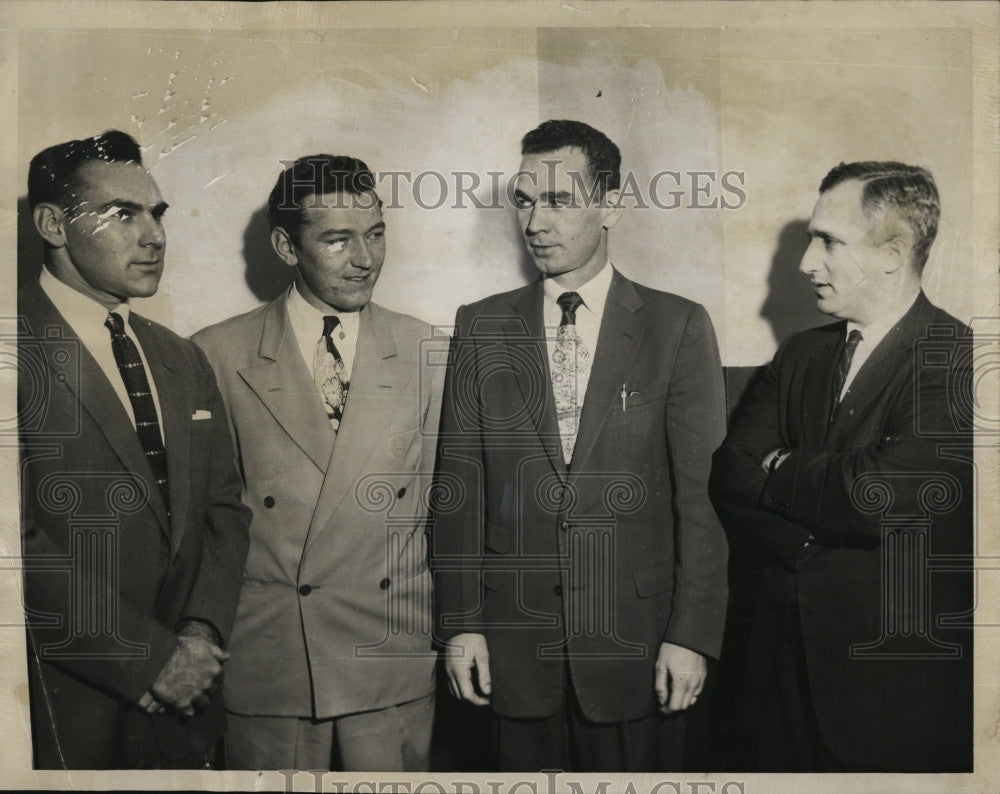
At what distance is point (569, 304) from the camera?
9.48 feet

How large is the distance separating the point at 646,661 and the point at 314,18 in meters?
1.94

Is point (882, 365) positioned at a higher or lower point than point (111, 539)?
higher

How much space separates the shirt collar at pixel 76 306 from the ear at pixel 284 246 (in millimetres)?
430

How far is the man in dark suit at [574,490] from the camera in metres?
2.87

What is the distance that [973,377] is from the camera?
2.92 m

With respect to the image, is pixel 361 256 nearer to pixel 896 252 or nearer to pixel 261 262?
pixel 261 262

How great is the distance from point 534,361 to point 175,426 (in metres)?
0.96

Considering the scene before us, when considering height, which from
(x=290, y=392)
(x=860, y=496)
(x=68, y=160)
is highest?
(x=68, y=160)

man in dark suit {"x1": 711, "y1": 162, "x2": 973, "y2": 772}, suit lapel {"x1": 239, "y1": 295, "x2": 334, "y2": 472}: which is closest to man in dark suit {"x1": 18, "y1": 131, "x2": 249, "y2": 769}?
suit lapel {"x1": 239, "y1": 295, "x2": 334, "y2": 472}

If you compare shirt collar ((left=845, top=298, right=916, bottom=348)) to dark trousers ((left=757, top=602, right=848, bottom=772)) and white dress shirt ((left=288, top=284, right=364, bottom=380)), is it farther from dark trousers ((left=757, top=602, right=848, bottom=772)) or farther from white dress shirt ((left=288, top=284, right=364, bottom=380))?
white dress shirt ((left=288, top=284, right=364, bottom=380))

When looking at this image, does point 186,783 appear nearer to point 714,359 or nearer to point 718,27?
point 714,359

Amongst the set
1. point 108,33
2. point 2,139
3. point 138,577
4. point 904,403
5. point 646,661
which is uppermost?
point 108,33

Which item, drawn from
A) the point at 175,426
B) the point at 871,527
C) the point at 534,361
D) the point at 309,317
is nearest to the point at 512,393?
the point at 534,361

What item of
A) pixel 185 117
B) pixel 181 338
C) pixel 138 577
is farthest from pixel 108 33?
pixel 138 577
